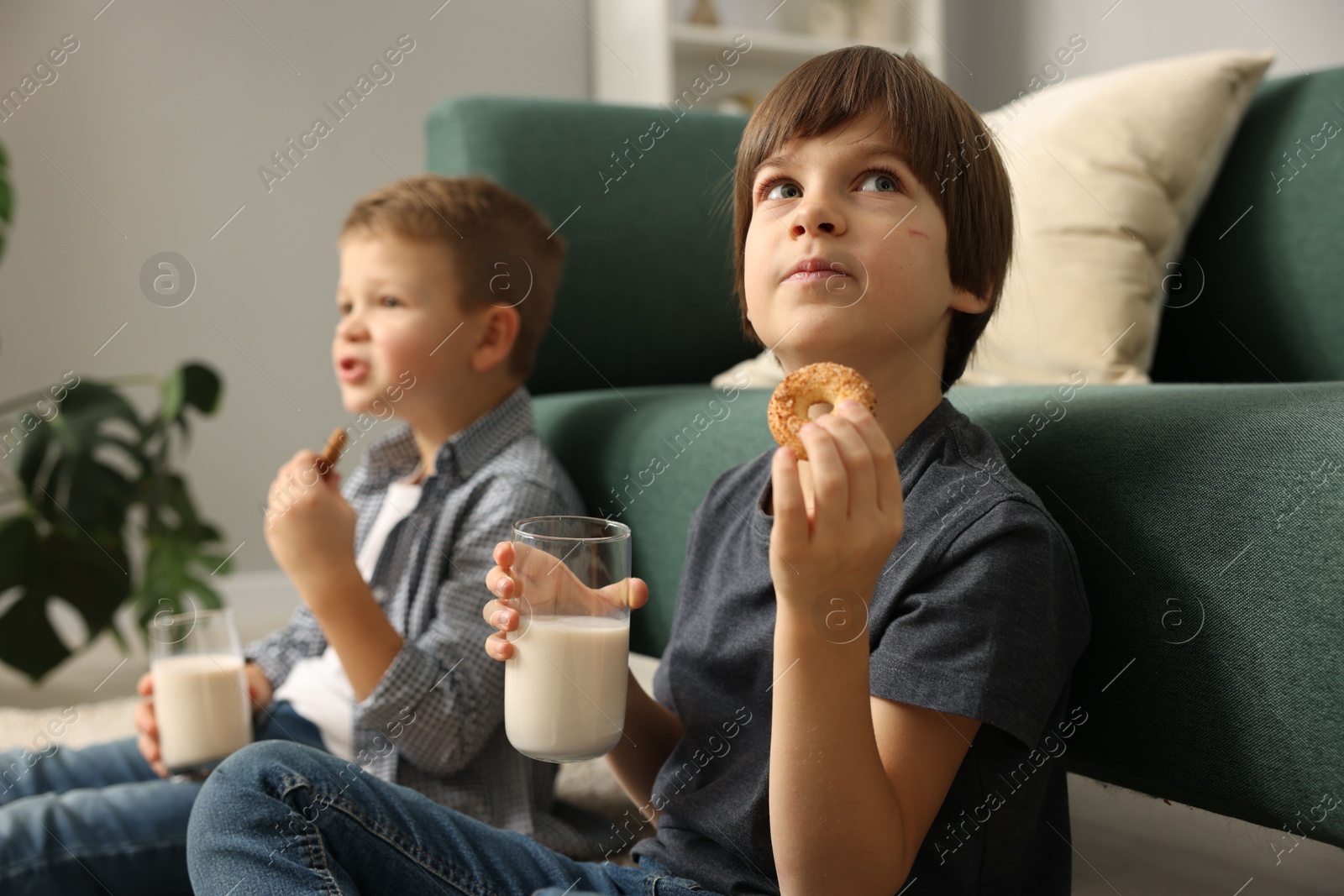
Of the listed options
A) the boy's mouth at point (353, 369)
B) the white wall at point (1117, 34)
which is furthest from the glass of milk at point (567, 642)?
the white wall at point (1117, 34)

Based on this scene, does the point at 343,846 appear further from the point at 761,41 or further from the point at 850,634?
the point at 761,41

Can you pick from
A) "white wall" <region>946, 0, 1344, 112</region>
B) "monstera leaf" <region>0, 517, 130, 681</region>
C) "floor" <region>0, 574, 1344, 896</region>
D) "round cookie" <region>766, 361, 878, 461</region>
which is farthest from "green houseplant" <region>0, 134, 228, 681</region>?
"white wall" <region>946, 0, 1344, 112</region>

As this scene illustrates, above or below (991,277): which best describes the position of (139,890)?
below

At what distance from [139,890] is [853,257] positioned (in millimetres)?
914

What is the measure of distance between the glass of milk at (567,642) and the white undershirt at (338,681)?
418 mm

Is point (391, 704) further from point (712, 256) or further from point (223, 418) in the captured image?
point (223, 418)

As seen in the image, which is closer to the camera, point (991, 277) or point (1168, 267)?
point (991, 277)

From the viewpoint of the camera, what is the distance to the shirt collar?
50.5 inches

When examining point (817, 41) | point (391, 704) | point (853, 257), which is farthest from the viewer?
point (817, 41)

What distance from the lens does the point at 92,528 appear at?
208cm

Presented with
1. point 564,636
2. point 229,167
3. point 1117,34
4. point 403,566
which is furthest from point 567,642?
point 229,167

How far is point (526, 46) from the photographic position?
9.53 feet

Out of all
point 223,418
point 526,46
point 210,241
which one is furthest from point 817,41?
point 223,418

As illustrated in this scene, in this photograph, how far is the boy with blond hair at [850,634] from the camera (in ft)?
2.04
